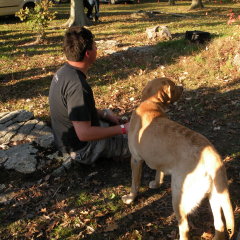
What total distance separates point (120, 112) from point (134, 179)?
2882 mm

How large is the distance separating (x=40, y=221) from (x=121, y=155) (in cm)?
153

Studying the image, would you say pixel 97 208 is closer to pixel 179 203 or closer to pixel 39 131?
pixel 179 203

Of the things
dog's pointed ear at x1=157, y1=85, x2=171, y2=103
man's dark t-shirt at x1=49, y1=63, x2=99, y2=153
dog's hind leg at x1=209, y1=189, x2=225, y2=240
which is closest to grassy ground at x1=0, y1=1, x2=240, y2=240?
dog's hind leg at x1=209, y1=189, x2=225, y2=240

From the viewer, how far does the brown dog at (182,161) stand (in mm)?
2781

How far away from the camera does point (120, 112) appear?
21.6 feet

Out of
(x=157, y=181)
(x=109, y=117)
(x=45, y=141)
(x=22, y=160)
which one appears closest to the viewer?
(x=157, y=181)

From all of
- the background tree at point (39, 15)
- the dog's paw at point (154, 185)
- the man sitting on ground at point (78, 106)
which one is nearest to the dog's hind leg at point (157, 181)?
the dog's paw at point (154, 185)

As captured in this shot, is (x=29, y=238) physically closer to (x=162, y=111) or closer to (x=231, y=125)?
(x=162, y=111)

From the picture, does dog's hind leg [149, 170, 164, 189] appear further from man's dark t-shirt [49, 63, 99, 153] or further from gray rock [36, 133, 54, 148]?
gray rock [36, 133, 54, 148]

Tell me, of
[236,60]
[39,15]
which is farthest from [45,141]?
[39,15]

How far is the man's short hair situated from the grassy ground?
5.80 ft

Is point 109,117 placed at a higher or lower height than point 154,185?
higher

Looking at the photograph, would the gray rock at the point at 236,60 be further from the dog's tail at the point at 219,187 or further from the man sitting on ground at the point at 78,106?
the dog's tail at the point at 219,187

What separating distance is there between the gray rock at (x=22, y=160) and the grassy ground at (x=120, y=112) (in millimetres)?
131
